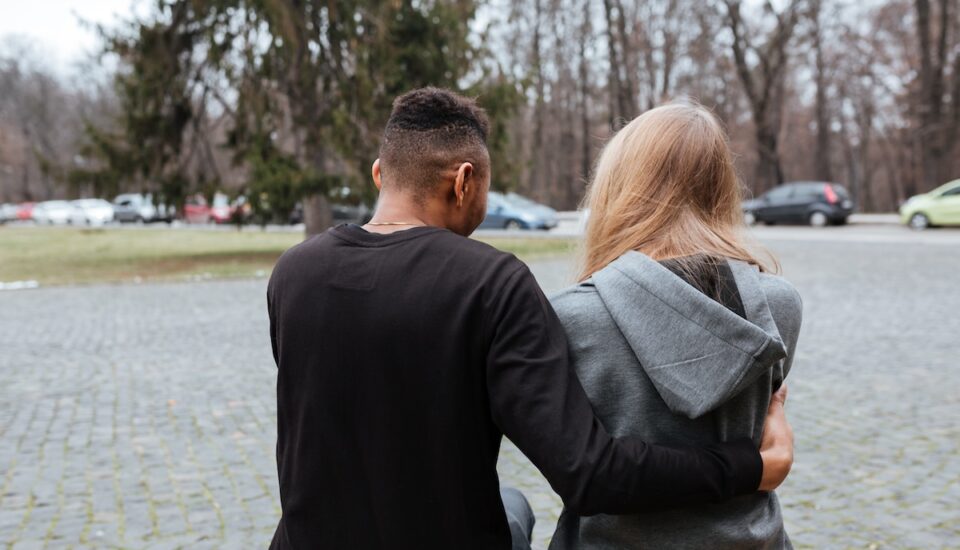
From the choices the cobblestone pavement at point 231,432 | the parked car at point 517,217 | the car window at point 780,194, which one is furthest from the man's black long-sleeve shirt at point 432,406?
the car window at point 780,194

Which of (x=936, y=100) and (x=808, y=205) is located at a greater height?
(x=936, y=100)

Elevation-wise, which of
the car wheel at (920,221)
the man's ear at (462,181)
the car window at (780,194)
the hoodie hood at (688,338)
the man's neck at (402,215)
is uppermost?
the car window at (780,194)

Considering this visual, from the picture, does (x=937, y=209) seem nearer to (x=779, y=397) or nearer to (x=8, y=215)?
(x=779, y=397)

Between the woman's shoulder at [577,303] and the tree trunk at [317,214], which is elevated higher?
the tree trunk at [317,214]

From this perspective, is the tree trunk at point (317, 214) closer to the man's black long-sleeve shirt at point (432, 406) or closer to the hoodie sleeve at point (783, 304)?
the man's black long-sleeve shirt at point (432, 406)

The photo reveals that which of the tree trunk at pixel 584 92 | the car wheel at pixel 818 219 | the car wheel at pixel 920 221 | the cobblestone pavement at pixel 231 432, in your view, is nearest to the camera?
the cobblestone pavement at pixel 231 432

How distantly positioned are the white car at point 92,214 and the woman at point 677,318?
56864 millimetres

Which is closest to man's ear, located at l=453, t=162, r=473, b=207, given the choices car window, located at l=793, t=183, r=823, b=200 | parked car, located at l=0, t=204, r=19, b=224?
car window, located at l=793, t=183, r=823, b=200

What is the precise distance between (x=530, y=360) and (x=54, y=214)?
61900mm

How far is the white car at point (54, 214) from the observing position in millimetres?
55688

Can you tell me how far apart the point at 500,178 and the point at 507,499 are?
1891 cm

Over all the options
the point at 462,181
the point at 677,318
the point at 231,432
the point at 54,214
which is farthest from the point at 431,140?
the point at 54,214

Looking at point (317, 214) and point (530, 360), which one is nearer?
point (530, 360)

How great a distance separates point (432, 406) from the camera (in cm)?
156
